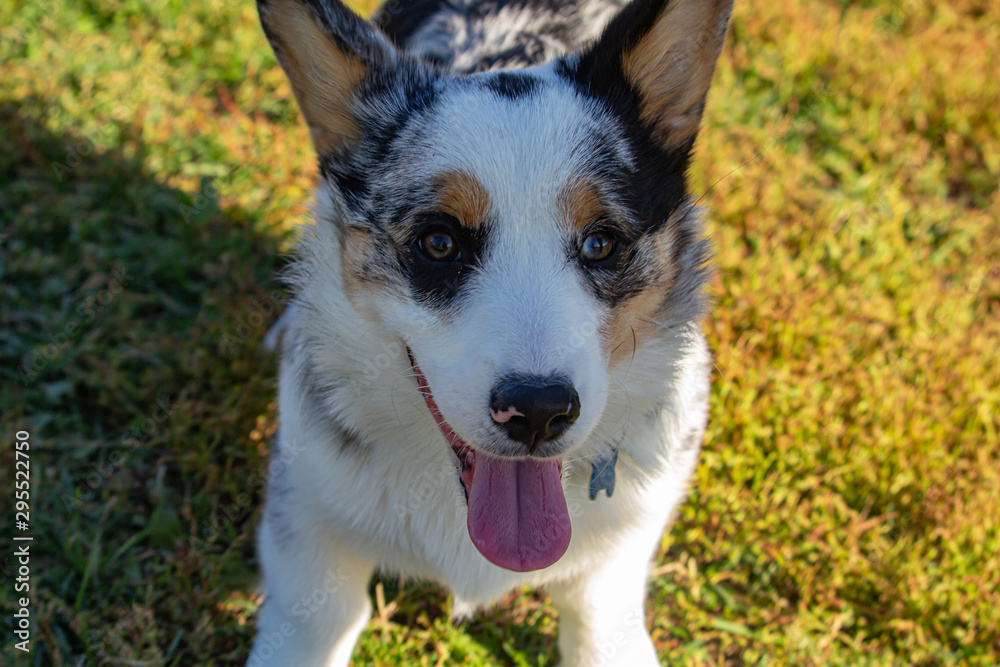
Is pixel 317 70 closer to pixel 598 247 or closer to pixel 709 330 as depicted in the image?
pixel 598 247

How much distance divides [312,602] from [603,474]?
1185mm

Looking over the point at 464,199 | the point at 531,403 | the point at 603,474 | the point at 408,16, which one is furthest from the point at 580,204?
the point at 408,16

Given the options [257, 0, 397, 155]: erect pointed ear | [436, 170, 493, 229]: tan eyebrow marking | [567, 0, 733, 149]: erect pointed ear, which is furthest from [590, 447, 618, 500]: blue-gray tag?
[257, 0, 397, 155]: erect pointed ear

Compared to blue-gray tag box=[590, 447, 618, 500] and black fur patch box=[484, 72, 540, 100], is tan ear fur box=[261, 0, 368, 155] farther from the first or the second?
blue-gray tag box=[590, 447, 618, 500]

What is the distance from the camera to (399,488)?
2881 millimetres

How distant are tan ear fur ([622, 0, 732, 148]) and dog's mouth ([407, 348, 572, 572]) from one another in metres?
1.20

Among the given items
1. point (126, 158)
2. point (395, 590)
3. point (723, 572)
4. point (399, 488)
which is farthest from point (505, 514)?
point (126, 158)

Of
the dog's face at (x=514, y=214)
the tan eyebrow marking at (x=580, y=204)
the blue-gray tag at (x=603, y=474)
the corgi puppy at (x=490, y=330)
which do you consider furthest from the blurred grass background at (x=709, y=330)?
the tan eyebrow marking at (x=580, y=204)

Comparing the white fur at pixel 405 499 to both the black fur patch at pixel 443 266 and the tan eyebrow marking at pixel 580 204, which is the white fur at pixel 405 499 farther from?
the tan eyebrow marking at pixel 580 204

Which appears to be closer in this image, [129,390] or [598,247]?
[598,247]

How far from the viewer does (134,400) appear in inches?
162

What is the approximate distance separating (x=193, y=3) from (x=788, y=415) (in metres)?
4.79

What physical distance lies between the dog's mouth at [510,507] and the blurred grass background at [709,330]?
107 cm

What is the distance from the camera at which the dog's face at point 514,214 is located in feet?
7.67
